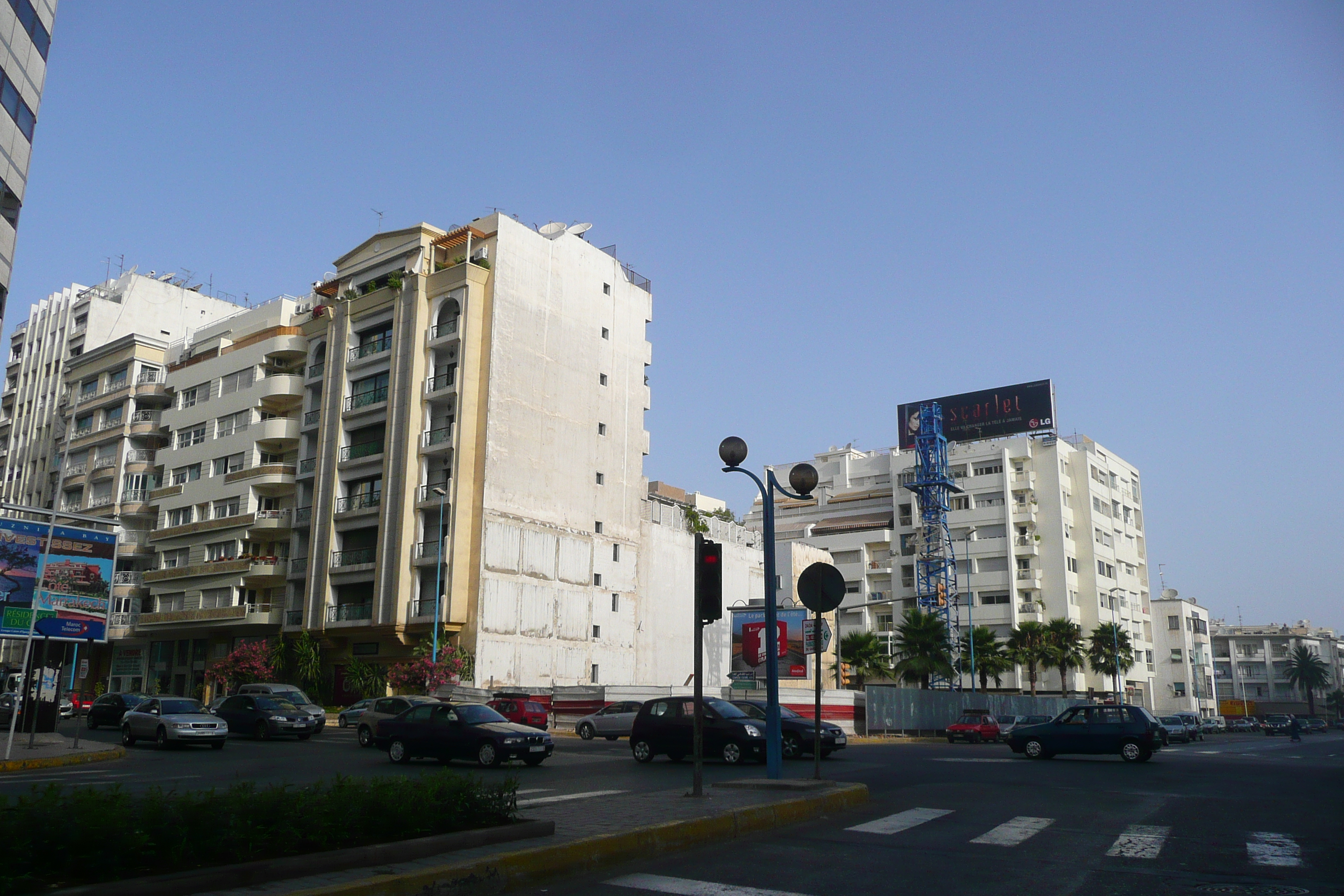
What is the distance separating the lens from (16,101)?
91.7ft

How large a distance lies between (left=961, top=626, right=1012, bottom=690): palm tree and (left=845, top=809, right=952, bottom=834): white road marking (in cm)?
6155

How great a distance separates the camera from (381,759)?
2344cm

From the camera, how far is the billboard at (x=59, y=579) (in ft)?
84.2

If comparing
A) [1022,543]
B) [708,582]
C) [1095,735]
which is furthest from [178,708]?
[1022,543]

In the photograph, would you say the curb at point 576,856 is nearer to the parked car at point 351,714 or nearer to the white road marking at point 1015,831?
the white road marking at point 1015,831

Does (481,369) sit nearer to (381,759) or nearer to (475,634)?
(475,634)

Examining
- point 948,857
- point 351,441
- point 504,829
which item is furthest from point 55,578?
point 351,441

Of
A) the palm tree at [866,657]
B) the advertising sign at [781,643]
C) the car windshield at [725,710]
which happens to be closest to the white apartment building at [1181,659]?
the palm tree at [866,657]

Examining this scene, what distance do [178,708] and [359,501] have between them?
25.2 m

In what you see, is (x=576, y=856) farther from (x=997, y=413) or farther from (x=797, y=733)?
(x=997, y=413)

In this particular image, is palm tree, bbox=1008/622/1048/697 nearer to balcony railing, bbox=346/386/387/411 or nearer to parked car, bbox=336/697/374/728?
balcony railing, bbox=346/386/387/411

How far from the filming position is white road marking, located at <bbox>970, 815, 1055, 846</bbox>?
10117 millimetres

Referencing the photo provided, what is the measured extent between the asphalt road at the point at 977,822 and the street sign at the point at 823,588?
2629 mm

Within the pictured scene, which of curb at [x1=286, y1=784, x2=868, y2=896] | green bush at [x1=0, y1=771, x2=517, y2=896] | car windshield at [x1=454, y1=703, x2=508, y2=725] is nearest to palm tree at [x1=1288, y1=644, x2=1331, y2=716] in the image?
car windshield at [x1=454, y1=703, x2=508, y2=725]
